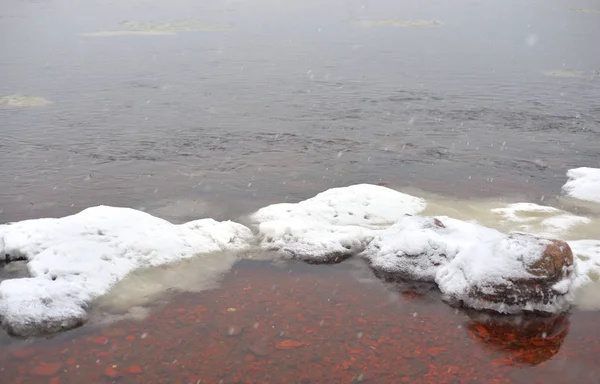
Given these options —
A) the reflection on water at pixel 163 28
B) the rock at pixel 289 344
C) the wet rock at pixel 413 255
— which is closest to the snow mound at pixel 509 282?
the wet rock at pixel 413 255

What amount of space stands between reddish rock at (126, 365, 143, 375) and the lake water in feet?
0.26

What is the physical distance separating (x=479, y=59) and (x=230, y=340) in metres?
36.1

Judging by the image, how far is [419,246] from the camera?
13.8m

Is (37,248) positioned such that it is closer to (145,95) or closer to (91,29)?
(145,95)

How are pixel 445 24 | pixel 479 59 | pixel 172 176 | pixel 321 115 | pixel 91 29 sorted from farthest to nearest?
pixel 445 24
pixel 91 29
pixel 479 59
pixel 321 115
pixel 172 176

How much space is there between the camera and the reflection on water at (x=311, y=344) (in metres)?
10.4

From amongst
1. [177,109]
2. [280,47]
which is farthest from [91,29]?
[177,109]

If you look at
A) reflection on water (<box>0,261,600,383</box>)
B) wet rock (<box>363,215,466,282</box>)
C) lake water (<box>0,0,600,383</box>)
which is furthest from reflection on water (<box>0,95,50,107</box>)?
wet rock (<box>363,215,466,282</box>)

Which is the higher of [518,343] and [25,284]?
[25,284]

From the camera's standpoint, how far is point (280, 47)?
154ft

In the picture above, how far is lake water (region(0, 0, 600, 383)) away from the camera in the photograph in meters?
11.0

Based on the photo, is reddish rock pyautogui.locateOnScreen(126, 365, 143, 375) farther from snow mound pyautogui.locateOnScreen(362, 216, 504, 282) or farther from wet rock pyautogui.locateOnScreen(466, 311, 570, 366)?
wet rock pyautogui.locateOnScreen(466, 311, 570, 366)

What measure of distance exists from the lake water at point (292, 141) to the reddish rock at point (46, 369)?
0.31ft

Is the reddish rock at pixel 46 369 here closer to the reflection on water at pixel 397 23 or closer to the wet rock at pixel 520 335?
the wet rock at pixel 520 335
